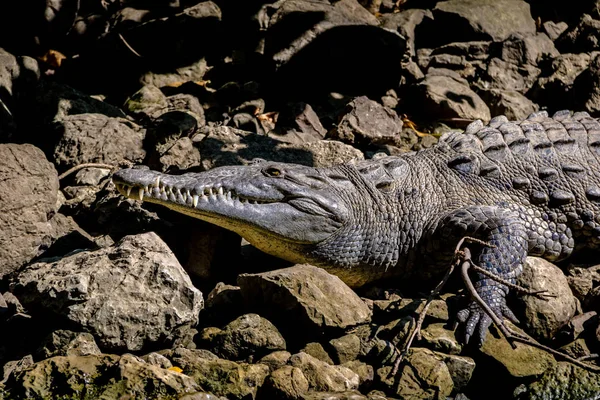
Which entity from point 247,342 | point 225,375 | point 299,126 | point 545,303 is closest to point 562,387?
point 545,303

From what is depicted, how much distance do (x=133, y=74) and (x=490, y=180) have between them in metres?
4.33

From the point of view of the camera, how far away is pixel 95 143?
6688mm

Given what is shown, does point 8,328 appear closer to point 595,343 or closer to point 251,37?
point 595,343

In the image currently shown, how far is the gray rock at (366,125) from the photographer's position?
23.6 feet

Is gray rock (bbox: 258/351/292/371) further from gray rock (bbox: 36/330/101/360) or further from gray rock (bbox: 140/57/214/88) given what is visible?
Result: gray rock (bbox: 140/57/214/88)

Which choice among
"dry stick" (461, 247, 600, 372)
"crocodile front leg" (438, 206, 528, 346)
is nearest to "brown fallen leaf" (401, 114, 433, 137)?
"crocodile front leg" (438, 206, 528, 346)

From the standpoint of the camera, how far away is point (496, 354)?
188 inches

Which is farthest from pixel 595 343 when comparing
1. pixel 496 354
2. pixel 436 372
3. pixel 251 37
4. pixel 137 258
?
pixel 251 37

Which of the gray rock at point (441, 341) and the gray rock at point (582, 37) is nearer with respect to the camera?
the gray rock at point (441, 341)

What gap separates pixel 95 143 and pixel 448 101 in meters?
3.32

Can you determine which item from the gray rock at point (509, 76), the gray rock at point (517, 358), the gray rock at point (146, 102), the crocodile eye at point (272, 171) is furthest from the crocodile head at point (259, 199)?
the gray rock at point (509, 76)

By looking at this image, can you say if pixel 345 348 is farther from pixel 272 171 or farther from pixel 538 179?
pixel 538 179

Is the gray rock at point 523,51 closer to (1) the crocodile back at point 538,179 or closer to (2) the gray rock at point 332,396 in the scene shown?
(1) the crocodile back at point 538,179

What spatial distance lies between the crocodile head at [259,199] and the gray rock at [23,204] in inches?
32.6
